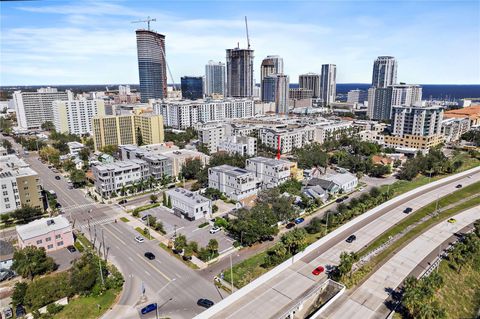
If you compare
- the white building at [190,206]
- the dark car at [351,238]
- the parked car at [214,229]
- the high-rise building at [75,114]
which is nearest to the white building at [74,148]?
the high-rise building at [75,114]

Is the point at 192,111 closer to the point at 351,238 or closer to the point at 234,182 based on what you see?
the point at 234,182

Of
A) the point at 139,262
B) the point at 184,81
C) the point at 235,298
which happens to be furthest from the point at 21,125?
the point at 235,298

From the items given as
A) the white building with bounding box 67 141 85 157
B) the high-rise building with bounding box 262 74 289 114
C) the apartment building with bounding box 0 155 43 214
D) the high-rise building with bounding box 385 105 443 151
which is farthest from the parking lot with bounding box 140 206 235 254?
the high-rise building with bounding box 262 74 289 114

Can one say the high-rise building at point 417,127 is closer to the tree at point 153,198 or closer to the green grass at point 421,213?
the green grass at point 421,213

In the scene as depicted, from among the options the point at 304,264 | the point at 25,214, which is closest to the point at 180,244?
the point at 304,264

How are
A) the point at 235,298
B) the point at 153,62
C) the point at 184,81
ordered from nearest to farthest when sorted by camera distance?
the point at 235,298
the point at 153,62
the point at 184,81

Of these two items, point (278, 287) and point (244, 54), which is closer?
point (278, 287)

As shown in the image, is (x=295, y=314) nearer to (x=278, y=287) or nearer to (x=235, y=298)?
(x=278, y=287)
